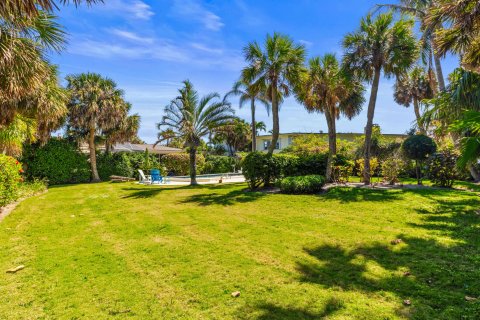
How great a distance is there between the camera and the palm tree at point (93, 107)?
21.5 meters

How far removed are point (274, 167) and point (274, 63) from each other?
5155 mm

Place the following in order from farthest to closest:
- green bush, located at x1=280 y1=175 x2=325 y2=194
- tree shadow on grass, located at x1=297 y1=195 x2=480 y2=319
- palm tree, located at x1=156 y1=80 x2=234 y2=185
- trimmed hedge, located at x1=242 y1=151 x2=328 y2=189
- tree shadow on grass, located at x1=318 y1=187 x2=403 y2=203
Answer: palm tree, located at x1=156 y1=80 x2=234 y2=185
trimmed hedge, located at x1=242 y1=151 x2=328 y2=189
green bush, located at x1=280 y1=175 x2=325 y2=194
tree shadow on grass, located at x1=318 y1=187 x2=403 y2=203
tree shadow on grass, located at x1=297 y1=195 x2=480 y2=319

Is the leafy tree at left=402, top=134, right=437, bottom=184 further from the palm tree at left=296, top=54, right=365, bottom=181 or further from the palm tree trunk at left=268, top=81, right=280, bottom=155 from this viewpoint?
the palm tree trunk at left=268, top=81, right=280, bottom=155

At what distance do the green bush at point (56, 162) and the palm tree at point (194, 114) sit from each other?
29.8 ft

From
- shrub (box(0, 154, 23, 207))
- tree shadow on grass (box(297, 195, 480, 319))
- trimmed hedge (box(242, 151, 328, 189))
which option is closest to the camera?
tree shadow on grass (box(297, 195, 480, 319))

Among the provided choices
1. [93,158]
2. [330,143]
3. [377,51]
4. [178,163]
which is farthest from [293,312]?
[178,163]

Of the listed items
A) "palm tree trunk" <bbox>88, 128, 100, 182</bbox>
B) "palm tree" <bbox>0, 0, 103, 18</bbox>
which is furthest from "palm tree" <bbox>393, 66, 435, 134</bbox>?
"palm tree" <bbox>0, 0, 103, 18</bbox>

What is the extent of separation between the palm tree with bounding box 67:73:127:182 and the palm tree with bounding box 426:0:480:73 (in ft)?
69.0

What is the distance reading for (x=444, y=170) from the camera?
12.8 meters

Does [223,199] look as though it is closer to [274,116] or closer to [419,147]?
[274,116]

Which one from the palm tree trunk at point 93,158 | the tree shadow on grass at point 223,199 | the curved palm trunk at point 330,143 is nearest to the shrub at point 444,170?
the curved palm trunk at point 330,143

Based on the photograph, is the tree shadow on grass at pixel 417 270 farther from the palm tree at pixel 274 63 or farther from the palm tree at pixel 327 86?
the palm tree at pixel 274 63

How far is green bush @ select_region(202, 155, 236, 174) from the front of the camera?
31.8 metres

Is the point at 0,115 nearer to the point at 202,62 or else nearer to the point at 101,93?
the point at 202,62
